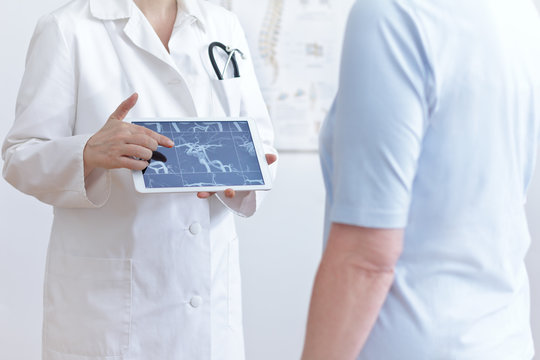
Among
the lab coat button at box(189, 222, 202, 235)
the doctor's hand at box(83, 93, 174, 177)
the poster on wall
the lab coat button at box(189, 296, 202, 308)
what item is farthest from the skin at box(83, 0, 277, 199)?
the poster on wall

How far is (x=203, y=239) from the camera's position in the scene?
1.52 meters

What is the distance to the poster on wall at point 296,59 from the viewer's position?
98.1 inches

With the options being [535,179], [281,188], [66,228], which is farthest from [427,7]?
[535,179]

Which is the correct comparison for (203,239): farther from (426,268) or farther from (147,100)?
(426,268)

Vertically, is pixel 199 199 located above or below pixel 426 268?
below

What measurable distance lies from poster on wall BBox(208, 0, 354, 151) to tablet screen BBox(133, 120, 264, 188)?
1061 millimetres

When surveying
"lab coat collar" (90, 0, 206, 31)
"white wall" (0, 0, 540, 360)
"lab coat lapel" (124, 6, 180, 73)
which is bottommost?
"white wall" (0, 0, 540, 360)

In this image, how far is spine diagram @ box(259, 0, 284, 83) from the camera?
8.16 ft

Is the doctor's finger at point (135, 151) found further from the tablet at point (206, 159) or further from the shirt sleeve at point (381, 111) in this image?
the shirt sleeve at point (381, 111)

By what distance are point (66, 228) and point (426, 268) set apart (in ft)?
3.18

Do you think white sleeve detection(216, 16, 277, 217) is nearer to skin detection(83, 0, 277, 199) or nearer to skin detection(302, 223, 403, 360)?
skin detection(83, 0, 277, 199)

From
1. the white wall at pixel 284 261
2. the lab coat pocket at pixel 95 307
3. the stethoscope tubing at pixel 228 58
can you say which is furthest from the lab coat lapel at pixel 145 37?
the white wall at pixel 284 261

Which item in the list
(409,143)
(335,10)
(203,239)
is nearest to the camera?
(409,143)

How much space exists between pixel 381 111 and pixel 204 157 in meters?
0.74
